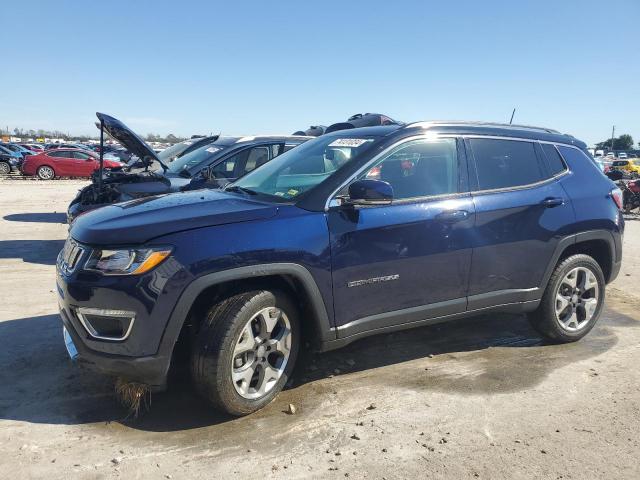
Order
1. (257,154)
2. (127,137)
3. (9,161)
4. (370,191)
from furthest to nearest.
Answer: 1. (9,161)
2. (257,154)
3. (127,137)
4. (370,191)

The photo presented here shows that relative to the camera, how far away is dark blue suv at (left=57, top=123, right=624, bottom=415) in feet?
9.92

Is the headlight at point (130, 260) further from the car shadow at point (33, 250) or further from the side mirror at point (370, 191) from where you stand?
the car shadow at point (33, 250)

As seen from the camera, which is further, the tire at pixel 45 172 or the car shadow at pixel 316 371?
the tire at pixel 45 172

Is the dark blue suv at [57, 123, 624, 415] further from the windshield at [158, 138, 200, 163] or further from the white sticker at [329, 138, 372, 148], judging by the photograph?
the windshield at [158, 138, 200, 163]

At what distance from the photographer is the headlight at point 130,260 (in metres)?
2.97

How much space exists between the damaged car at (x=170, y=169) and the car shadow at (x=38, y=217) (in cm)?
396

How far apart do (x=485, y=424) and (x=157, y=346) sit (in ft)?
6.79

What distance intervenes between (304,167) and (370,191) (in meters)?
0.91

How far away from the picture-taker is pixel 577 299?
4.68m

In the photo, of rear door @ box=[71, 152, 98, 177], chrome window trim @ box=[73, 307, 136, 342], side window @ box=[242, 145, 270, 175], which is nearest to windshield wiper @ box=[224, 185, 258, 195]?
chrome window trim @ box=[73, 307, 136, 342]

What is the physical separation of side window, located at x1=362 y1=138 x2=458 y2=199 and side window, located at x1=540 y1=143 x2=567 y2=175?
104cm

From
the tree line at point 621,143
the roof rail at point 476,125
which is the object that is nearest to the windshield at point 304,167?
the roof rail at point 476,125

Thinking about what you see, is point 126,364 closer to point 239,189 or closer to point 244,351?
point 244,351

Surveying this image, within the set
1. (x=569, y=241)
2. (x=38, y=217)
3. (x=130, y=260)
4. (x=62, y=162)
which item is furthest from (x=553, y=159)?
(x=62, y=162)
